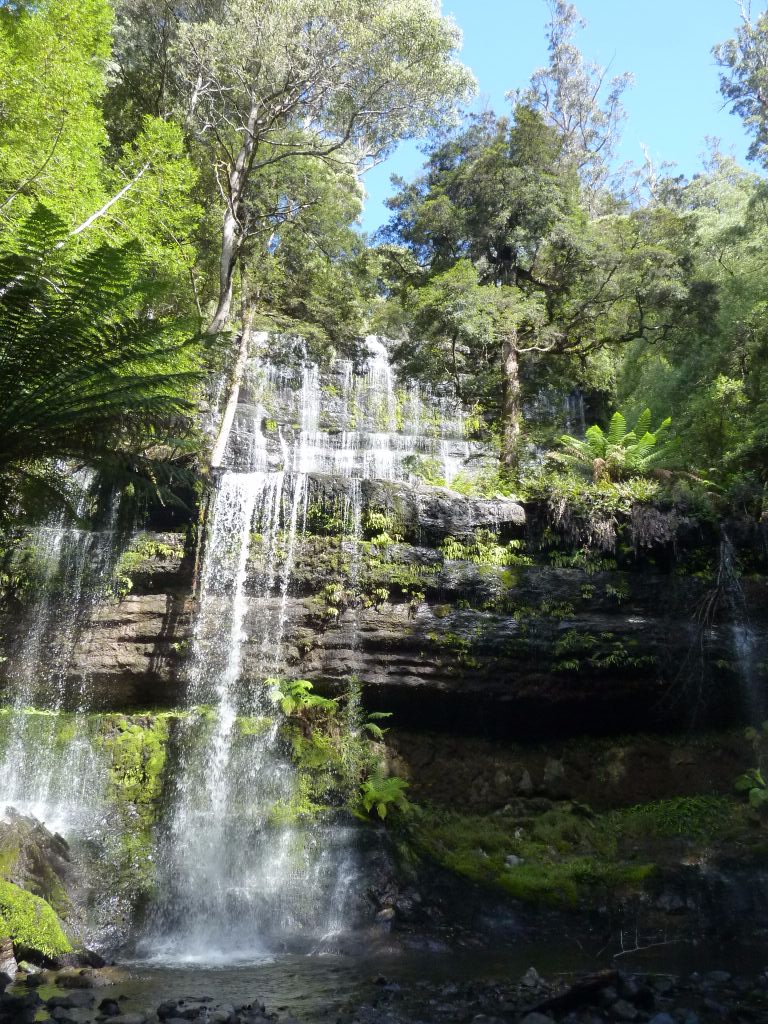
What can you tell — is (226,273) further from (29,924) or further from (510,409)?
(29,924)

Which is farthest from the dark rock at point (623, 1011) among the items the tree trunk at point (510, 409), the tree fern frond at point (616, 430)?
the tree trunk at point (510, 409)

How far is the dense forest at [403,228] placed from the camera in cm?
1104


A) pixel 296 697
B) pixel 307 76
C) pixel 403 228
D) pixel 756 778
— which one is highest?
pixel 307 76

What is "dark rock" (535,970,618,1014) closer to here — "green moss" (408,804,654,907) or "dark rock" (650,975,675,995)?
"dark rock" (650,975,675,995)

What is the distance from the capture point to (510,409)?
14.3 m

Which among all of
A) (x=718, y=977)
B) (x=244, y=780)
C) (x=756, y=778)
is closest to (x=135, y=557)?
(x=244, y=780)

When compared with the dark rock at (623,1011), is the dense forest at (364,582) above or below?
above

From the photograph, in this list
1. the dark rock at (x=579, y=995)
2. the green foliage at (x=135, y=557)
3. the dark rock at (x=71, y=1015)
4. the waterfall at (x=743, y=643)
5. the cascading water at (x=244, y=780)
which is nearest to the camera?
the dark rock at (x=71, y=1015)

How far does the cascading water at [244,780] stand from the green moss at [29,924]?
4.17 ft

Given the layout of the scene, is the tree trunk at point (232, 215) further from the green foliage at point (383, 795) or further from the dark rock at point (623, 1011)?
the dark rock at point (623, 1011)

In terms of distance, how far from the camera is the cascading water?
778 cm

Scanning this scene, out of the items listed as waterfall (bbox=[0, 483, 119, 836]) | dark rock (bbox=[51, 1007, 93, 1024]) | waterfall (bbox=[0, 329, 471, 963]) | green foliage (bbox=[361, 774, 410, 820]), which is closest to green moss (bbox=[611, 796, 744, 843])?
green foliage (bbox=[361, 774, 410, 820])

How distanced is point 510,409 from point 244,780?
8613 mm

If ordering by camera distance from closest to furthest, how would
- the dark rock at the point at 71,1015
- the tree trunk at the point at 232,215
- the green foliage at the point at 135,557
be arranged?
the dark rock at the point at 71,1015 → the green foliage at the point at 135,557 → the tree trunk at the point at 232,215
